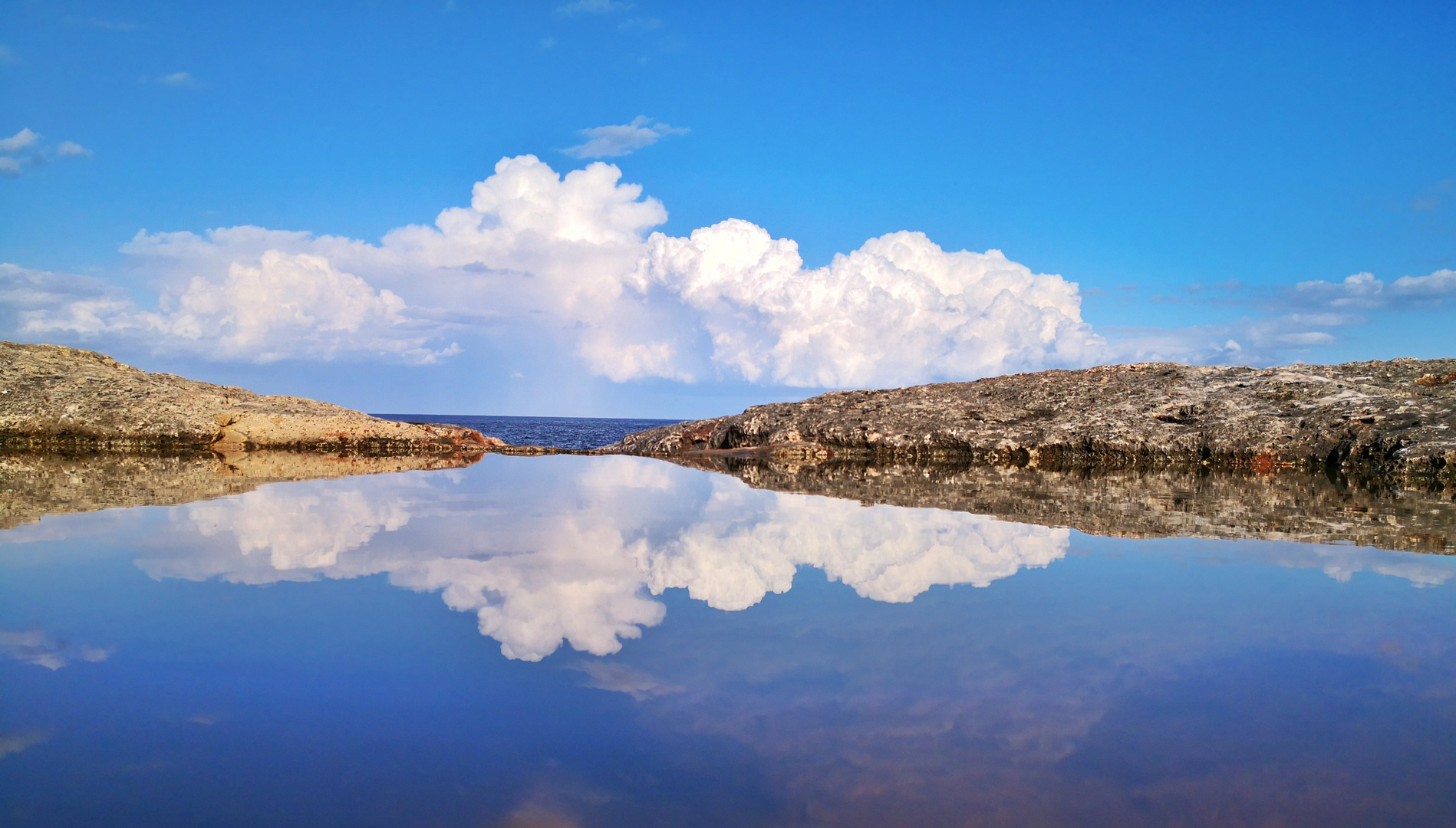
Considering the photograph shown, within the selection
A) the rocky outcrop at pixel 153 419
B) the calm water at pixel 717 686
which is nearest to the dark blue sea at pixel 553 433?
the rocky outcrop at pixel 153 419

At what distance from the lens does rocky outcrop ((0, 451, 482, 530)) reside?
304 inches

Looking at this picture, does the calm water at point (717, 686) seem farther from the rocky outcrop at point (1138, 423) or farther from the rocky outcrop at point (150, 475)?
the rocky outcrop at point (1138, 423)

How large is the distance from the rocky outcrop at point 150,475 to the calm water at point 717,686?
2616mm

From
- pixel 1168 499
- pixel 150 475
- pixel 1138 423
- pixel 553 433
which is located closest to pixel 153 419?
pixel 150 475

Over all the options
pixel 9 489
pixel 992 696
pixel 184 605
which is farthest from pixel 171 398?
pixel 992 696

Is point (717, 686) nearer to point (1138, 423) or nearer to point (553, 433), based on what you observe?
point (1138, 423)

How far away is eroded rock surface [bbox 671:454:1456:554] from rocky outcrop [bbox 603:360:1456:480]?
1.78 meters

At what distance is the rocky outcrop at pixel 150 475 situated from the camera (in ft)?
25.3

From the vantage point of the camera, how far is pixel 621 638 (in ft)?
11.3

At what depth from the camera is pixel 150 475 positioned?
10914 millimetres

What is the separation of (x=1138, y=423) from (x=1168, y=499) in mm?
8820

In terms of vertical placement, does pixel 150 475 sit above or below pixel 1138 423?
below

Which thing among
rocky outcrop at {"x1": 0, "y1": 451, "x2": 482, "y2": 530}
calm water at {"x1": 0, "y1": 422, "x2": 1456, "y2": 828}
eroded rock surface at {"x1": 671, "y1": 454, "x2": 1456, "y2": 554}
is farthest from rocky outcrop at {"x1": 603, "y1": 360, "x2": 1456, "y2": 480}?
calm water at {"x1": 0, "y1": 422, "x2": 1456, "y2": 828}

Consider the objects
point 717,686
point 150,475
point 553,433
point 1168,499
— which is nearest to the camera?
point 717,686
